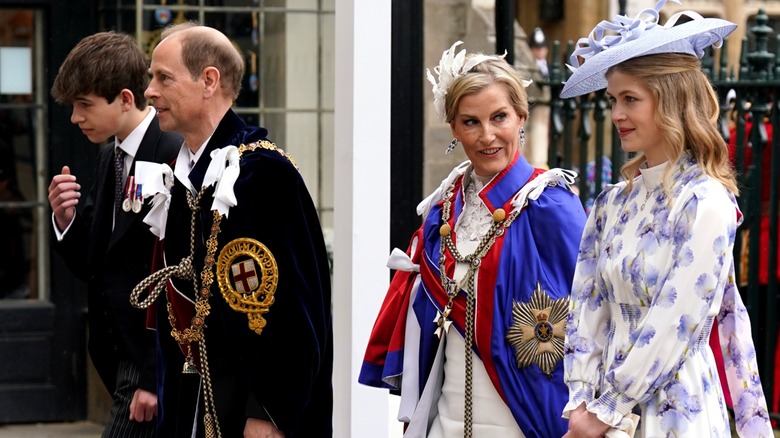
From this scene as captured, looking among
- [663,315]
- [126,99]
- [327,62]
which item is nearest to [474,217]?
[663,315]

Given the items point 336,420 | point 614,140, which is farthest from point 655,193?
point 614,140

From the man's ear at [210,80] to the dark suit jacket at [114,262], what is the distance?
462 mm

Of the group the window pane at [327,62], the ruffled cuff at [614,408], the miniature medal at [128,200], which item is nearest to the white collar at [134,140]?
the miniature medal at [128,200]

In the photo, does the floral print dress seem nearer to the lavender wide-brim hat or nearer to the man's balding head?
the lavender wide-brim hat

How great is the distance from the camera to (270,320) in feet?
13.3

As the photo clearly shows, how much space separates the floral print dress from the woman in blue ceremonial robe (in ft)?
1.43

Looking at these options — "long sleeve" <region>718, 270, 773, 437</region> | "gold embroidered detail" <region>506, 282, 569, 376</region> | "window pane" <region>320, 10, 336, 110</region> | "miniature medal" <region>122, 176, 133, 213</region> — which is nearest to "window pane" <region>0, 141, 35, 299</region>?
"window pane" <region>320, 10, 336, 110</region>

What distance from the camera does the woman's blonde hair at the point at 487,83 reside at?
13.3 ft

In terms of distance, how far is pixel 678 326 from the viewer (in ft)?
10.4

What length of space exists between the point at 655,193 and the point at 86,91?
213 cm

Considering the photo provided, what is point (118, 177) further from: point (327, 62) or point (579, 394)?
point (327, 62)

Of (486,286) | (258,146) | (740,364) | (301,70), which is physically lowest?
(740,364)

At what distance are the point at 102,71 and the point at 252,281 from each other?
3.52ft

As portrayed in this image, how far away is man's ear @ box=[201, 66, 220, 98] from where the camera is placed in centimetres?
424
